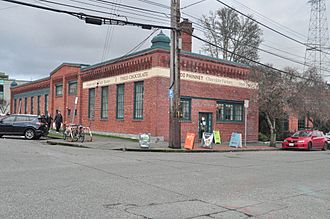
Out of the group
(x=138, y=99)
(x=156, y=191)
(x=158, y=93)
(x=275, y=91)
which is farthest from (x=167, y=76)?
(x=156, y=191)

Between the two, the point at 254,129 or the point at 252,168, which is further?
the point at 254,129

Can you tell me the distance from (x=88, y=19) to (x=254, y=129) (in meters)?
19.7

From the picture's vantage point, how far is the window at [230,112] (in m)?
29.2

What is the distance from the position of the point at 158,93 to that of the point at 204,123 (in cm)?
462

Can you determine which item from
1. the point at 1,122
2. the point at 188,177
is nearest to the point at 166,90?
the point at 1,122

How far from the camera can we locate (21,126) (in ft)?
82.3

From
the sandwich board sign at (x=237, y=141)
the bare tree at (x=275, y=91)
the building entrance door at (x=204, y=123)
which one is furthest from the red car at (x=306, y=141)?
the building entrance door at (x=204, y=123)

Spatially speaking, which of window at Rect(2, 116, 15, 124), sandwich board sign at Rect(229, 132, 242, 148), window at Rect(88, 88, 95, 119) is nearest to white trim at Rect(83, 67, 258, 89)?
window at Rect(88, 88, 95, 119)

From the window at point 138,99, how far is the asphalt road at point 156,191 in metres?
12.9

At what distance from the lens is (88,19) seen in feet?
54.4

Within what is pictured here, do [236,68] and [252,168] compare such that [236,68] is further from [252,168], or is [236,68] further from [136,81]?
[252,168]

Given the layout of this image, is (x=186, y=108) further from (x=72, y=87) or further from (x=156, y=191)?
(x=156, y=191)

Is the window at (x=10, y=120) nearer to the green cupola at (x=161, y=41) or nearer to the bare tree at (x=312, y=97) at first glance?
the green cupola at (x=161, y=41)

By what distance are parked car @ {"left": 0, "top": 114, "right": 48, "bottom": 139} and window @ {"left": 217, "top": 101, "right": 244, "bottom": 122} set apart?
13.0 metres
